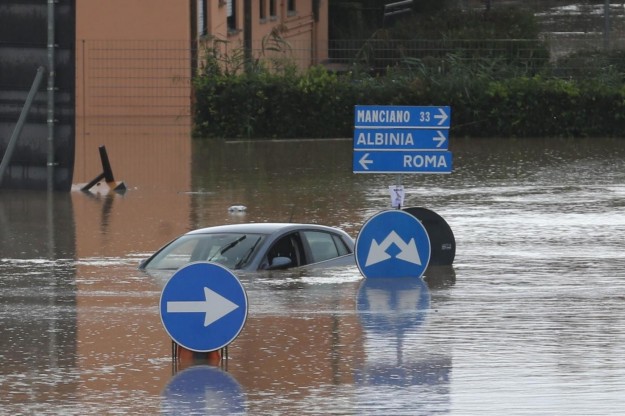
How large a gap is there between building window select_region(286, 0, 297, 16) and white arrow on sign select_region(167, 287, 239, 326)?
4284cm

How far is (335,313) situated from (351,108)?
21.8 meters

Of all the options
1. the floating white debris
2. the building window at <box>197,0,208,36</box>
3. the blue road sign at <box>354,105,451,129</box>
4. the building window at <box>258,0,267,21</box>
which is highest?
the building window at <box>258,0,267,21</box>

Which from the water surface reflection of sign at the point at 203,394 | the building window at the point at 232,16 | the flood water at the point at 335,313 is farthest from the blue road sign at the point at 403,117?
the building window at the point at 232,16

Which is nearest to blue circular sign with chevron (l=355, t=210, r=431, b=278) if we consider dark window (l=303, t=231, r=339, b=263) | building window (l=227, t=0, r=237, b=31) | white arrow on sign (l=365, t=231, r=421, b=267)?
white arrow on sign (l=365, t=231, r=421, b=267)

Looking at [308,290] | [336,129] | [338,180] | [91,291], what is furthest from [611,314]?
[336,129]

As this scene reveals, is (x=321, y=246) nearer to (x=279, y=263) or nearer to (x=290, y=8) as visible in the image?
(x=279, y=263)

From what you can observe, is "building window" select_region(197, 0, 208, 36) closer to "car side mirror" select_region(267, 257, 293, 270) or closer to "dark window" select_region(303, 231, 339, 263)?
"dark window" select_region(303, 231, 339, 263)

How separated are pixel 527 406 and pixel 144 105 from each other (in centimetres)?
2805

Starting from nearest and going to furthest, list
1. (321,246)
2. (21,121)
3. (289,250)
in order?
(289,250) < (321,246) < (21,121)

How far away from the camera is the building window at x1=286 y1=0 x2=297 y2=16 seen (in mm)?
54438

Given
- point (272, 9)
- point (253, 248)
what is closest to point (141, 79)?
point (272, 9)

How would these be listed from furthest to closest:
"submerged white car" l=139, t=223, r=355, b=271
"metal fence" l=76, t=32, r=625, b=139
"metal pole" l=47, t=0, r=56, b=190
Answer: "metal fence" l=76, t=32, r=625, b=139, "metal pole" l=47, t=0, r=56, b=190, "submerged white car" l=139, t=223, r=355, b=271

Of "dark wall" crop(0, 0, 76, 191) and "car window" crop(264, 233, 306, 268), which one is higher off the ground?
"dark wall" crop(0, 0, 76, 191)

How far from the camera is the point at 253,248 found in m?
16.5
